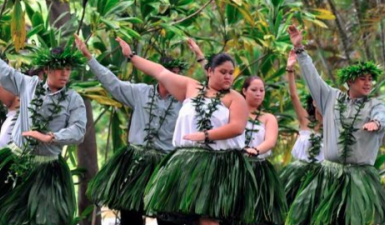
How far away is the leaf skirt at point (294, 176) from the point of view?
6.65 metres

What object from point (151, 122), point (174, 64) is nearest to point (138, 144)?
point (151, 122)

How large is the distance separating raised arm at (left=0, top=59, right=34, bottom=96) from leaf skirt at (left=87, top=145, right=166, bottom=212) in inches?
33.0

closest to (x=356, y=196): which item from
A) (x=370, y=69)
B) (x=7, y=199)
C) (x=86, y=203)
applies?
(x=370, y=69)

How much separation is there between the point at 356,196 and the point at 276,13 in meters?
2.17

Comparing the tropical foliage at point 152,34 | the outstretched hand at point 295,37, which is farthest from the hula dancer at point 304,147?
the outstretched hand at point 295,37

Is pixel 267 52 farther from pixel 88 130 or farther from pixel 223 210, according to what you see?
pixel 223 210

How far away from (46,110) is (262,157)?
137 centimetres

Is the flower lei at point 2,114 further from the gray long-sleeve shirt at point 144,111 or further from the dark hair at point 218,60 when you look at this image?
the dark hair at point 218,60

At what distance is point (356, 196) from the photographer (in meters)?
5.41

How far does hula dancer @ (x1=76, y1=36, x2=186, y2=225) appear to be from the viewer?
611cm

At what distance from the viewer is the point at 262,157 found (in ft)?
20.2

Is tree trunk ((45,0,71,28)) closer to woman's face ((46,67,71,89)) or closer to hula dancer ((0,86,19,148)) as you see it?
hula dancer ((0,86,19,148))

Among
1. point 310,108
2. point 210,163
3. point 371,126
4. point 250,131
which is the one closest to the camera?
point 371,126

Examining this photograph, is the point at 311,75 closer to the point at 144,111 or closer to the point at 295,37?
the point at 295,37
